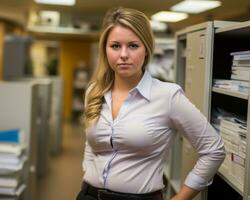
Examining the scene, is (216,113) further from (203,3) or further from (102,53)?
(203,3)

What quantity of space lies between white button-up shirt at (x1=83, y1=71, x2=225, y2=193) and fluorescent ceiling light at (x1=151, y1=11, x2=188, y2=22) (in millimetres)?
2005

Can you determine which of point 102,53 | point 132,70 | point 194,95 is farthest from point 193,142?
point 194,95

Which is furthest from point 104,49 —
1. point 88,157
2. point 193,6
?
point 193,6

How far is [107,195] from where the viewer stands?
1370 millimetres

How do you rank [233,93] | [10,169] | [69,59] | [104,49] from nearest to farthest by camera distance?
[104,49]
[233,93]
[10,169]
[69,59]

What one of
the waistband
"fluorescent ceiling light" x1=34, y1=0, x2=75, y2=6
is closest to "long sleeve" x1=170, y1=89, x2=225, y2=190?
the waistband

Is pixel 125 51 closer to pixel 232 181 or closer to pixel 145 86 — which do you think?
pixel 145 86

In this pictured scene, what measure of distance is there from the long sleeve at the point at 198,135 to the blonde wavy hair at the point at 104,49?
23 centimetres

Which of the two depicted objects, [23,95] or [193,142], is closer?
[193,142]

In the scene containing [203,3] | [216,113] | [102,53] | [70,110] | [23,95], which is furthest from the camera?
[70,110]

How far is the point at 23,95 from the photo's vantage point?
8.77 feet

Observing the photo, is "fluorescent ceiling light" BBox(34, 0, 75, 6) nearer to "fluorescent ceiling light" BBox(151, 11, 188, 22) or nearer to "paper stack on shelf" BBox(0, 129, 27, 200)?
"fluorescent ceiling light" BBox(151, 11, 188, 22)

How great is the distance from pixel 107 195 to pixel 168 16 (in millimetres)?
2611

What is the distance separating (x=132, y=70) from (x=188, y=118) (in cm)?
27
